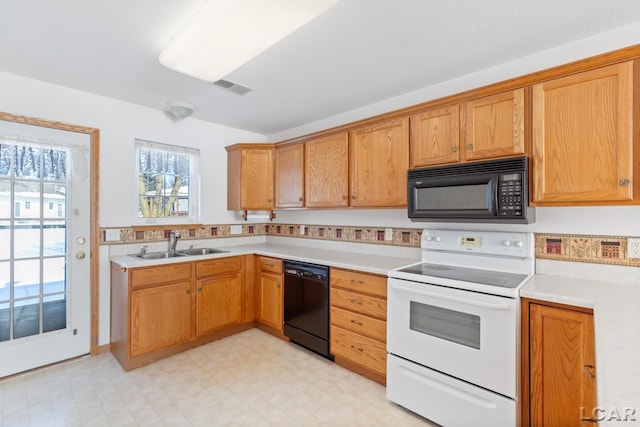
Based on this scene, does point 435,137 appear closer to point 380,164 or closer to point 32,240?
point 380,164

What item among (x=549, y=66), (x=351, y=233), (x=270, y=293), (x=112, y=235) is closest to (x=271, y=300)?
(x=270, y=293)

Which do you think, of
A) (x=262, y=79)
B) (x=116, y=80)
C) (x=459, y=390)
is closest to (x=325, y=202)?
(x=262, y=79)

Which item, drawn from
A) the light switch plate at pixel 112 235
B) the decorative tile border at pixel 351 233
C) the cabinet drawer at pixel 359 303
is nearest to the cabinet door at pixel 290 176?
the decorative tile border at pixel 351 233

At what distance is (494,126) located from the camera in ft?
6.52

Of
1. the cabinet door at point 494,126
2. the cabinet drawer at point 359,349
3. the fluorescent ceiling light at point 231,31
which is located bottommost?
the cabinet drawer at point 359,349

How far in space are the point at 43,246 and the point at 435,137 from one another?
3.27 metres

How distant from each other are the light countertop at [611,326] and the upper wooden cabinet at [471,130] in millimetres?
831

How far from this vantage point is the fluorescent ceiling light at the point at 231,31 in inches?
55.7

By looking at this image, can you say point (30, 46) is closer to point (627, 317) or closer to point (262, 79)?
point (262, 79)

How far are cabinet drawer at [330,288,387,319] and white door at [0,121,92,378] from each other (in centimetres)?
223

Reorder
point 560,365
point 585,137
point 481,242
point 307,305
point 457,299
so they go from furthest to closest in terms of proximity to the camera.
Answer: point 307,305 → point 481,242 → point 457,299 → point 585,137 → point 560,365

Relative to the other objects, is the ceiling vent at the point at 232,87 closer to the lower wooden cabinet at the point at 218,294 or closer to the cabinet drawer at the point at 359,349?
the lower wooden cabinet at the point at 218,294

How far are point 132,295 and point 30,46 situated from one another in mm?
1863

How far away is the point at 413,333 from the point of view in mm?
2008
